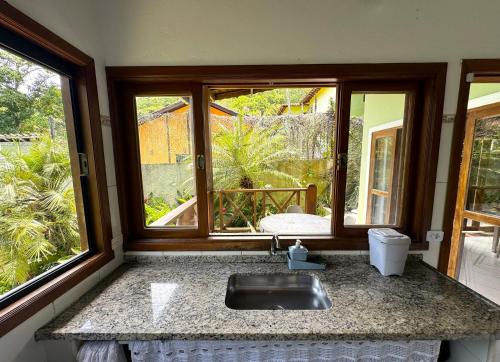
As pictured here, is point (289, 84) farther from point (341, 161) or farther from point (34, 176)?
point (34, 176)

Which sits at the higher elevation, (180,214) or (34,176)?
(34,176)

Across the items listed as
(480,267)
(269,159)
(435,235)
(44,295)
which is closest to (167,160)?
(44,295)

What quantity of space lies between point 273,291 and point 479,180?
2.04 meters

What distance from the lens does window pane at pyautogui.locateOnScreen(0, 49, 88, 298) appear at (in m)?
0.71

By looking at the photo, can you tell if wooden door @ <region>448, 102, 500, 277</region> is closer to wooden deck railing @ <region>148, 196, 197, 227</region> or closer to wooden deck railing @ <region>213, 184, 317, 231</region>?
wooden deck railing @ <region>213, 184, 317, 231</region>

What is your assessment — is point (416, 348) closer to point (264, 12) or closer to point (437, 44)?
point (437, 44)

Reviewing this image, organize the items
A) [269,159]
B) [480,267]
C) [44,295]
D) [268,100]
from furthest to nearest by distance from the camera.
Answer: [268,100], [269,159], [480,267], [44,295]

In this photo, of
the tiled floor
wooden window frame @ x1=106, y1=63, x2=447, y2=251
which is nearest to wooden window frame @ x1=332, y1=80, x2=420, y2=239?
wooden window frame @ x1=106, y1=63, x2=447, y2=251

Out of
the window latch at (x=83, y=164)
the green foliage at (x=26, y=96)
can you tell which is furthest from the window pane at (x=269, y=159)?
the green foliage at (x=26, y=96)

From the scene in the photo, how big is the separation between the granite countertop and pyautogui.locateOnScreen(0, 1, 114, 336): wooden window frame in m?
0.11

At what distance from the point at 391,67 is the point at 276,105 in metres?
4.48

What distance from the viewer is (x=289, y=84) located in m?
1.19

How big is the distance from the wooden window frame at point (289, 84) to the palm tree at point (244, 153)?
1.85m

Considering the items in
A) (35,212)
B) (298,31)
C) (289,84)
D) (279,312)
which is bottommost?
(279,312)
